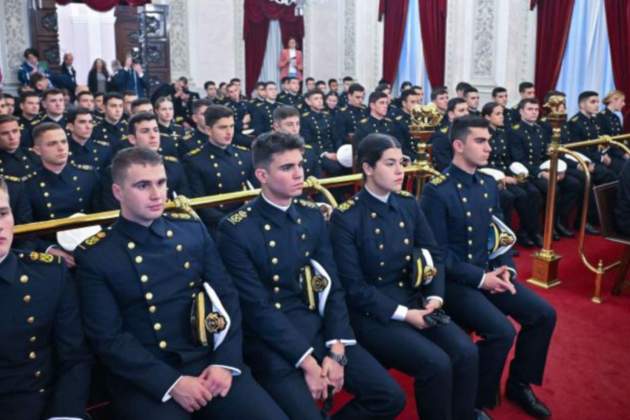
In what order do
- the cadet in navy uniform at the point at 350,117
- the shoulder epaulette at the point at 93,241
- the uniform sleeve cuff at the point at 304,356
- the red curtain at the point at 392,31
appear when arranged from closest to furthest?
1. the shoulder epaulette at the point at 93,241
2. the uniform sleeve cuff at the point at 304,356
3. the cadet in navy uniform at the point at 350,117
4. the red curtain at the point at 392,31

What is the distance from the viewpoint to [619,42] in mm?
7812

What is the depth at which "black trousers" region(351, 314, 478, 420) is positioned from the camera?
2.20m

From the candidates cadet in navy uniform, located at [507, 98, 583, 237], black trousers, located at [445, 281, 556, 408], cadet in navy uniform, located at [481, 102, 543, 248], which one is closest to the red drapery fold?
cadet in navy uniform, located at [507, 98, 583, 237]

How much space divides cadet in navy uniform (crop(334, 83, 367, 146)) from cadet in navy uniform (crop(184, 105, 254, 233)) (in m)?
3.12

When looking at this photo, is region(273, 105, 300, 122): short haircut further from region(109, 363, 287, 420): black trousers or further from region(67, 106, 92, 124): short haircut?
region(109, 363, 287, 420): black trousers

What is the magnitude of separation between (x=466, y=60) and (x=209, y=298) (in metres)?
8.13

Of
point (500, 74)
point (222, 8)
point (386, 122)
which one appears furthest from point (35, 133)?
point (222, 8)

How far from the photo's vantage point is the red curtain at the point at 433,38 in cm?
1021

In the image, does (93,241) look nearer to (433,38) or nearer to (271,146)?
(271,146)

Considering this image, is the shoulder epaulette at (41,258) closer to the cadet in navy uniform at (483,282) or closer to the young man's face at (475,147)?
the cadet in navy uniform at (483,282)

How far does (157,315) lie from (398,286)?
1.04 metres

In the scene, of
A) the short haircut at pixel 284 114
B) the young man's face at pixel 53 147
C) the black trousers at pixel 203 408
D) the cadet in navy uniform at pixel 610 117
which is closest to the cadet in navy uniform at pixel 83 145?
the young man's face at pixel 53 147

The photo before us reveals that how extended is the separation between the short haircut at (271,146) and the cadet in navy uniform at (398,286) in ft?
1.17

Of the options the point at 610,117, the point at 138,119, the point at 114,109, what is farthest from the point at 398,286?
the point at 610,117
